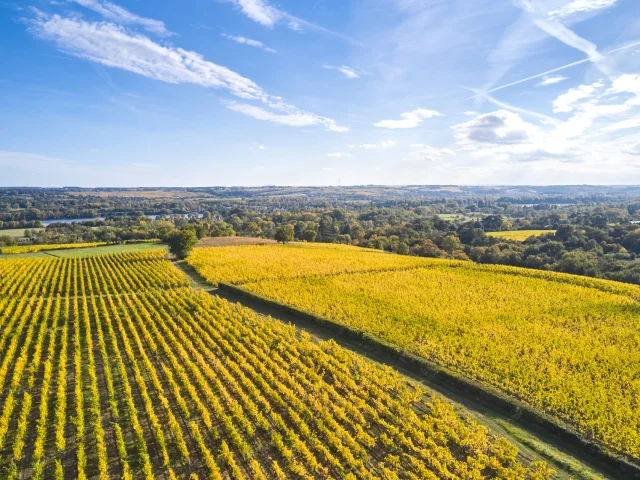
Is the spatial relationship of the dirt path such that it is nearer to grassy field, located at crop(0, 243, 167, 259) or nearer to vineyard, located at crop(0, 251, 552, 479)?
vineyard, located at crop(0, 251, 552, 479)

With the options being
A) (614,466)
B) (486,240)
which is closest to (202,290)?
(614,466)

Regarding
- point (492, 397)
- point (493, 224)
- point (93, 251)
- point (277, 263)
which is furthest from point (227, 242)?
point (493, 224)

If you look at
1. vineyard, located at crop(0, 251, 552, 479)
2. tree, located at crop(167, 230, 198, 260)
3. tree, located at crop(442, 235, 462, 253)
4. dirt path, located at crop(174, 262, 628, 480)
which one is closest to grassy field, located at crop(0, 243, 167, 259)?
tree, located at crop(167, 230, 198, 260)

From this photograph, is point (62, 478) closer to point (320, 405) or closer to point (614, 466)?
point (320, 405)

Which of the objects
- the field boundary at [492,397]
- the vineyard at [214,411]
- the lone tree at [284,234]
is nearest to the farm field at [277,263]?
the lone tree at [284,234]

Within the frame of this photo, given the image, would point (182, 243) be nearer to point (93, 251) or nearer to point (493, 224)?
point (93, 251)
